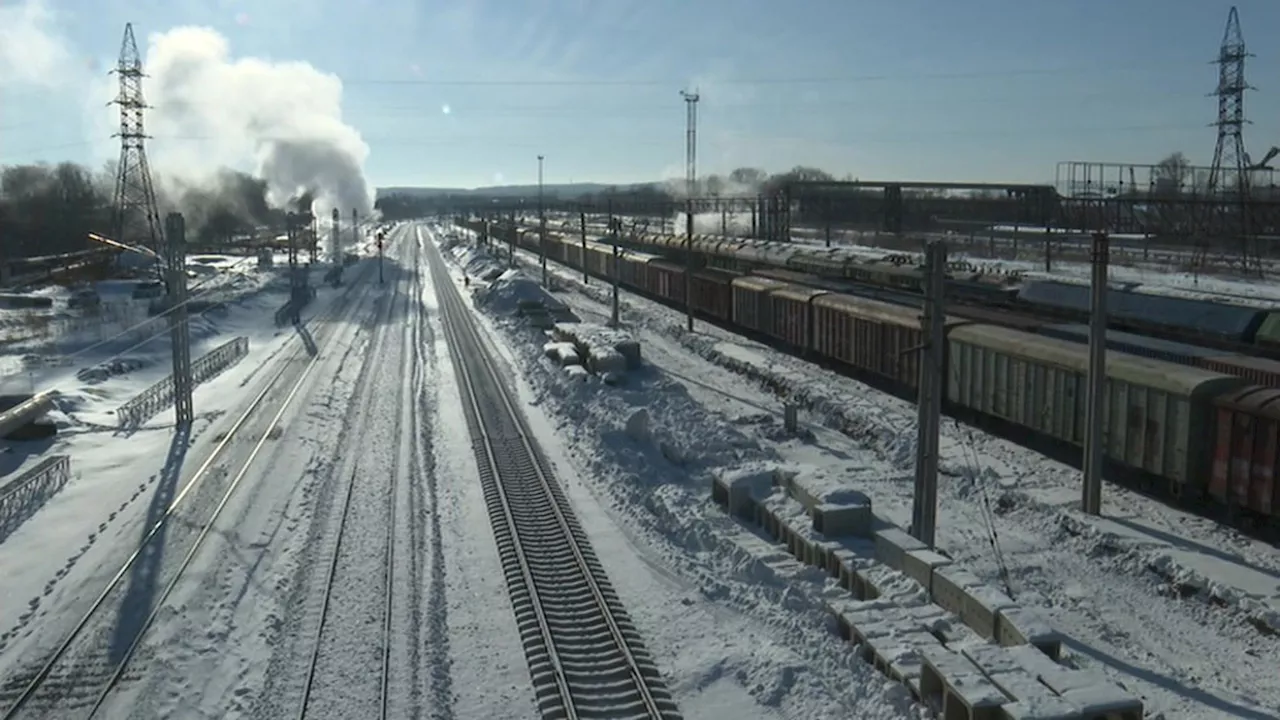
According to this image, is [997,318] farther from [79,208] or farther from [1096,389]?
[79,208]

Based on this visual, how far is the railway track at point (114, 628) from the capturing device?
10172 mm

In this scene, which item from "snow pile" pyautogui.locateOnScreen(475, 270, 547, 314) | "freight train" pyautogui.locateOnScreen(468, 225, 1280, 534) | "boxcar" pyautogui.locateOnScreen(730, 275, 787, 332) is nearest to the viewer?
"freight train" pyautogui.locateOnScreen(468, 225, 1280, 534)

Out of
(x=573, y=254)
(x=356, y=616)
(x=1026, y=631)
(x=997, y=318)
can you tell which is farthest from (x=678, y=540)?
(x=573, y=254)

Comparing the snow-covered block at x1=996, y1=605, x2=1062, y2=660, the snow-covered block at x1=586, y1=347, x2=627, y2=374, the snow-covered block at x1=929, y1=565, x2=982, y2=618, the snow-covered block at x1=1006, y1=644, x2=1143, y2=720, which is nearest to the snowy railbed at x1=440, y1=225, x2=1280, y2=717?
the snow-covered block at x1=996, y1=605, x2=1062, y2=660

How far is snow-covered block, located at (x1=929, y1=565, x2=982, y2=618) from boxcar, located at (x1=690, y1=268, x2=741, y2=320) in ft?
87.2

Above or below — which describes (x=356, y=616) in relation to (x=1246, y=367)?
below

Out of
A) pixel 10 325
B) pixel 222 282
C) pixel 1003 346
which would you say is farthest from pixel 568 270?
pixel 1003 346

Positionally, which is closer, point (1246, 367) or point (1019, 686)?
point (1019, 686)

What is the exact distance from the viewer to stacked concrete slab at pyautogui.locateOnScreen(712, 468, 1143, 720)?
847 cm

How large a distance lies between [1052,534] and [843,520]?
3504 millimetres

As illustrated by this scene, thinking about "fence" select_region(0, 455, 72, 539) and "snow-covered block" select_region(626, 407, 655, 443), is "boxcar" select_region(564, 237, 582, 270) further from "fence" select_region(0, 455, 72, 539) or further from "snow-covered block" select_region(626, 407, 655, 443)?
"fence" select_region(0, 455, 72, 539)

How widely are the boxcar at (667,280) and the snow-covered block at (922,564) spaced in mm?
33563

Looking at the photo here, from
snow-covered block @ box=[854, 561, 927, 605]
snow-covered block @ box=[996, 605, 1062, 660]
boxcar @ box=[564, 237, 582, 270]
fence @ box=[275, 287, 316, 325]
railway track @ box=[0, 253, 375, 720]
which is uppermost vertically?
boxcar @ box=[564, 237, 582, 270]

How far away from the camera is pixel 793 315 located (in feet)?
102
